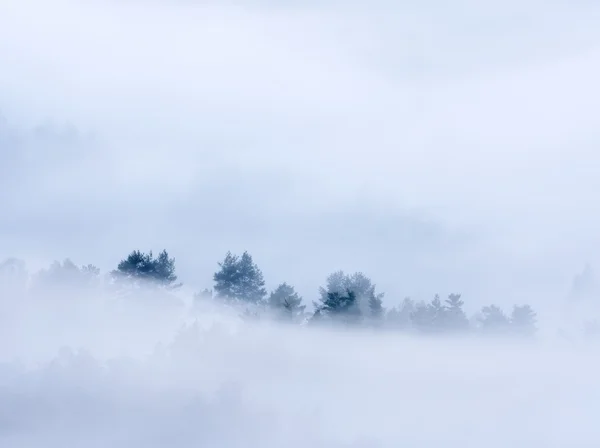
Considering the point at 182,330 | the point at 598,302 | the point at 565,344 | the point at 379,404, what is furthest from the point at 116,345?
the point at 598,302

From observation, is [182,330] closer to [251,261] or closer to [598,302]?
[251,261]

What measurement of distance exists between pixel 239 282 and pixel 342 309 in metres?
8.61

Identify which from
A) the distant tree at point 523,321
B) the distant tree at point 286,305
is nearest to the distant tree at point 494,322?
the distant tree at point 523,321

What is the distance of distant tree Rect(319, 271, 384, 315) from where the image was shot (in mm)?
98500

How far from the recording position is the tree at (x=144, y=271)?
9638cm

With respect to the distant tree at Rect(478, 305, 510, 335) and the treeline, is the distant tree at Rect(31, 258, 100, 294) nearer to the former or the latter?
Answer: the treeline

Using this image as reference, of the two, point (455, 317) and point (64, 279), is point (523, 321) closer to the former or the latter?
point (455, 317)

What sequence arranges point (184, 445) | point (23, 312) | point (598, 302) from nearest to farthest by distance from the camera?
point (184, 445) → point (23, 312) → point (598, 302)

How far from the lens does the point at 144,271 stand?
317ft

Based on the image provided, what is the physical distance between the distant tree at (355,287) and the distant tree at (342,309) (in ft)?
3.76

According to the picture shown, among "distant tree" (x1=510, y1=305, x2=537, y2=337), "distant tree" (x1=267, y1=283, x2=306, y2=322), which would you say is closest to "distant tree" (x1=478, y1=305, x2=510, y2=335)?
"distant tree" (x1=510, y1=305, x2=537, y2=337)

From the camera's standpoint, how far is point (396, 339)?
9962 cm

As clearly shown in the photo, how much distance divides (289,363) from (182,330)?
29.8ft

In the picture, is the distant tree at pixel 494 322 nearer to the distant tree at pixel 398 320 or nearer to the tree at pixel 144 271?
the distant tree at pixel 398 320
